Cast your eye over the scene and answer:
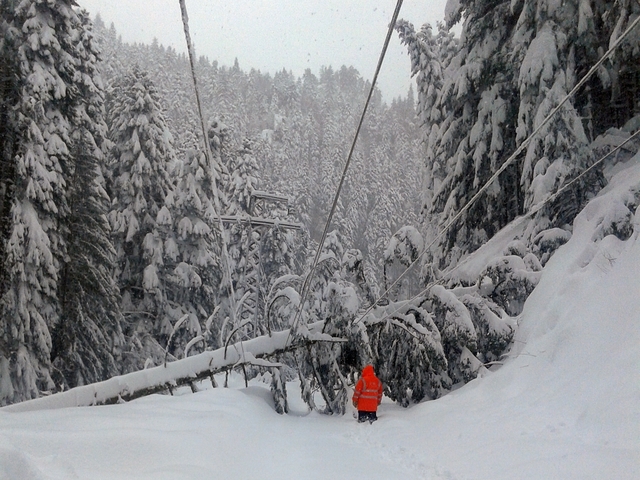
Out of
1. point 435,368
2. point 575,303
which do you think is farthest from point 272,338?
point 575,303

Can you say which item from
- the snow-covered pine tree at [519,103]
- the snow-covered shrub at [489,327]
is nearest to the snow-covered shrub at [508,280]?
the snow-covered shrub at [489,327]

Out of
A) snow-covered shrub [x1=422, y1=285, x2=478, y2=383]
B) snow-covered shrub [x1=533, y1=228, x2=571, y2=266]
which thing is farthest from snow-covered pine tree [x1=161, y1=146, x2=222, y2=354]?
snow-covered shrub [x1=533, y1=228, x2=571, y2=266]

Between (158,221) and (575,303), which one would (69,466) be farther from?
(158,221)

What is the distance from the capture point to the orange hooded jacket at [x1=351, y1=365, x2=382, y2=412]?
354 inches

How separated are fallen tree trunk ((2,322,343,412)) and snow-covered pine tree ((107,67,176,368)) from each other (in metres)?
11.7

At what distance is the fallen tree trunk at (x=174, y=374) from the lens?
21.9ft

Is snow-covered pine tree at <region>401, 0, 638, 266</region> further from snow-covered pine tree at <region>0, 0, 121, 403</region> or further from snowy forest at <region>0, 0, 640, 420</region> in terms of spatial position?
snow-covered pine tree at <region>0, 0, 121, 403</region>

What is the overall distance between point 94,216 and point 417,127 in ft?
43.0

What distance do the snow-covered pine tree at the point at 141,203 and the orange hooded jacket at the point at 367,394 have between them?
530 inches

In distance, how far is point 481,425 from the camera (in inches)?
232

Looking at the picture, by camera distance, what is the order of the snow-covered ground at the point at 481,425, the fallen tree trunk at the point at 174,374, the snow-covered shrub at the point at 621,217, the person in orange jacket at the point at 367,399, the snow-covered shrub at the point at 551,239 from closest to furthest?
the snow-covered ground at the point at 481,425, the fallen tree trunk at the point at 174,374, the snow-covered shrub at the point at 621,217, the person in orange jacket at the point at 367,399, the snow-covered shrub at the point at 551,239

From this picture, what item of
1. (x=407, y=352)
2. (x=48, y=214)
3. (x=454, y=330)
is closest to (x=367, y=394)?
(x=407, y=352)

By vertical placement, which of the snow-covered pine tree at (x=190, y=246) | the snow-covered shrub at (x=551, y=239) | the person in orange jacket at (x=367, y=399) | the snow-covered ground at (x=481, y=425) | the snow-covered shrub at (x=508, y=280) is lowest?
the person in orange jacket at (x=367, y=399)

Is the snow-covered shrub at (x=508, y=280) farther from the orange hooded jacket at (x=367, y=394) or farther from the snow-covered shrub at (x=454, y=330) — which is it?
the orange hooded jacket at (x=367, y=394)
